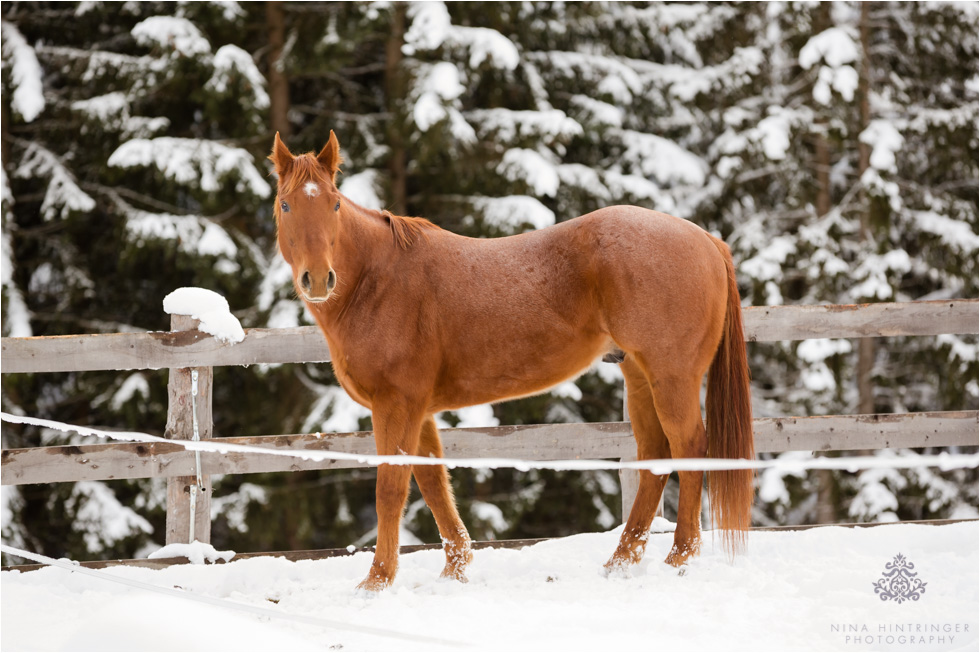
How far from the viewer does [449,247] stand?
3.75m

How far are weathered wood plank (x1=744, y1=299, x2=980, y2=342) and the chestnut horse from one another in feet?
2.57

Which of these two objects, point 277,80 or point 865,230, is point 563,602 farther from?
point 277,80

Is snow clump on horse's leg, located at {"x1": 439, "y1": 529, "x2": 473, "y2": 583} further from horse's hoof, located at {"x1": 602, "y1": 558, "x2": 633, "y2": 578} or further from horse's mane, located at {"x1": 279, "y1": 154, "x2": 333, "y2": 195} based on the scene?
horse's mane, located at {"x1": 279, "y1": 154, "x2": 333, "y2": 195}

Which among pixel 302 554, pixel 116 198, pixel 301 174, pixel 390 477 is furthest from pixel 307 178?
pixel 116 198

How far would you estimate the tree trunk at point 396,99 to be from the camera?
859 centimetres

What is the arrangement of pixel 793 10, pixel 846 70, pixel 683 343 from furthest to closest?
1. pixel 793 10
2. pixel 846 70
3. pixel 683 343

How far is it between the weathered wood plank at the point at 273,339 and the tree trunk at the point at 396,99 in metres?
4.61

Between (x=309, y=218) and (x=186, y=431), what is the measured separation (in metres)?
1.67

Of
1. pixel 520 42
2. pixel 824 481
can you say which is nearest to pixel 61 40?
pixel 520 42

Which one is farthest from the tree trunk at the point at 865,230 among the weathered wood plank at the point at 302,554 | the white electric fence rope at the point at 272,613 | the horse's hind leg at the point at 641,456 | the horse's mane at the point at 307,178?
the white electric fence rope at the point at 272,613

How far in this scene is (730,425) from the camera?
3.62 meters

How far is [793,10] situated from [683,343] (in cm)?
734

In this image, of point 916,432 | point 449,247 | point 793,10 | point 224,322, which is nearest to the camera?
point 449,247

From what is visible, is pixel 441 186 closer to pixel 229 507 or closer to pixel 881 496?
pixel 229 507
